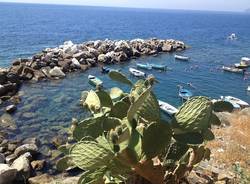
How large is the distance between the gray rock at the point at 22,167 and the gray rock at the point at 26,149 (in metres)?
1.50

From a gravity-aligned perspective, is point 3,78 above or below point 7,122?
below

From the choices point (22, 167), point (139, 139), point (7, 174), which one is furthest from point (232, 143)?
point (139, 139)

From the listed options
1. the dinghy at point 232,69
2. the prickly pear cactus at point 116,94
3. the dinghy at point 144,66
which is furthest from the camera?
the dinghy at point 232,69

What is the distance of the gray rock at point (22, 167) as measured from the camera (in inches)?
667

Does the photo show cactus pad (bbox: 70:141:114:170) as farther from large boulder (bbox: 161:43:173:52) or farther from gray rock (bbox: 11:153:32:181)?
large boulder (bbox: 161:43:173:52)

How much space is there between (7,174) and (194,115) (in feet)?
40.7

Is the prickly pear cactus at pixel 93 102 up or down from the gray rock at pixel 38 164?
up

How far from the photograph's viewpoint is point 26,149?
20094mm

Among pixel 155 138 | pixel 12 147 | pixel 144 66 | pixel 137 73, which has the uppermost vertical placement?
pixel 155 138

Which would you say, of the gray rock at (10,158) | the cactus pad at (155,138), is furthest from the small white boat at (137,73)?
the cactus pad at (155,138)

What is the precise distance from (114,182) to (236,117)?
17.9 metres

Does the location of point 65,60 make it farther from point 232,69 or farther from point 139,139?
point 139,139

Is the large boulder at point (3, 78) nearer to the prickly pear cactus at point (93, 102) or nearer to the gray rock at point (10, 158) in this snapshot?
the gray rock at point (10, 158)

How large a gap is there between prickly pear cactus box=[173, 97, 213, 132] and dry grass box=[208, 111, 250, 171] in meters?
7.85
